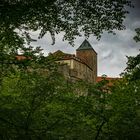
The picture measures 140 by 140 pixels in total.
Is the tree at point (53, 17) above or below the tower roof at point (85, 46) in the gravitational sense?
below

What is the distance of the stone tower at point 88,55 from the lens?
5349 inches

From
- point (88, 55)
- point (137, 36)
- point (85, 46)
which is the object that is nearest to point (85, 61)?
point (88, 55)

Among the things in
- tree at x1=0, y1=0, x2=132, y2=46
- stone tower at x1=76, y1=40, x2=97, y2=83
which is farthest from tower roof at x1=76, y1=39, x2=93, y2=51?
tree at x1=0, y1=0, x2=132, y2=46

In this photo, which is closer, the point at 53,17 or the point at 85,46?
the point at 53,17

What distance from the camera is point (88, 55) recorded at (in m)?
140

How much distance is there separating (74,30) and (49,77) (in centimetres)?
799

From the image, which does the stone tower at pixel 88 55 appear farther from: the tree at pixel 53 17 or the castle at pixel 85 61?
the tree at pixel 53 17

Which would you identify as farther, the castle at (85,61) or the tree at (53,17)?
the castle at (85,61)

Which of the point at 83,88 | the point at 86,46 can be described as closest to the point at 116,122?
the point at 83,88

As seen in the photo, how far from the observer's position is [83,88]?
24109 millimetres

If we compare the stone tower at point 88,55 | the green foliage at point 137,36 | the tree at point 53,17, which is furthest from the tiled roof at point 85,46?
the tree at point 53,17

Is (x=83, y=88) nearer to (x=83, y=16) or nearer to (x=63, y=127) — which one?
(x=63, y=127)

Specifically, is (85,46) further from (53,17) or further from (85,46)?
(53,17)

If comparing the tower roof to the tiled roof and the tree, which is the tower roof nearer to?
the tiled roof
